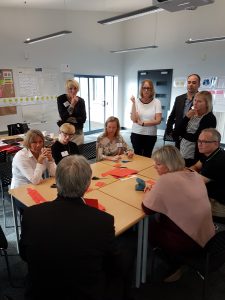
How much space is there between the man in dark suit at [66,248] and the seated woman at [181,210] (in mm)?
573

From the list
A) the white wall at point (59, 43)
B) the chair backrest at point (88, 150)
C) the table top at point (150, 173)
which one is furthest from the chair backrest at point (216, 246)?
the white wall at point (59, 43)

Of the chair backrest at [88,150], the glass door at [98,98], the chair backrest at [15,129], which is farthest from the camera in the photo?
the glass door at [98,98]

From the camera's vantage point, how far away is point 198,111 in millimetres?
2715

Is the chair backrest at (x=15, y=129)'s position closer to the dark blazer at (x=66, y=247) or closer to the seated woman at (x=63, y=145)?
the seated woman at (x=63, y=145)

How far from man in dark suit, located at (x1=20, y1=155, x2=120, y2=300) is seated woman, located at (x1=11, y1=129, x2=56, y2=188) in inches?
45.9

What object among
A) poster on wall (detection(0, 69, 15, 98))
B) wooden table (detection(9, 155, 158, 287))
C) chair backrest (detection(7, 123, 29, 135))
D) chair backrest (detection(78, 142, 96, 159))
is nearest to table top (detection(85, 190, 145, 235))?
wooden table (detection(9, 155, 158, 287))

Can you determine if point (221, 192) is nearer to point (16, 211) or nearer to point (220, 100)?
point (16, 211)

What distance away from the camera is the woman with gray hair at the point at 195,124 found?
2.66 metres

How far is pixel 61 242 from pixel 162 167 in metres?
1.03

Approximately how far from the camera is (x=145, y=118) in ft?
10.9

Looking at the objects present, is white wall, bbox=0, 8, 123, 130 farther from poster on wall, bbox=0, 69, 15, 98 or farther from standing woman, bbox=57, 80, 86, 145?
standing woman, bbox=57, 80, 86, 145

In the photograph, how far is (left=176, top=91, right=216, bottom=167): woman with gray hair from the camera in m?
2.66

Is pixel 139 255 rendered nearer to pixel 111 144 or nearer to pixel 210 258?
pixel 210 258

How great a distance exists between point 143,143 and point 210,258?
2053 mm
